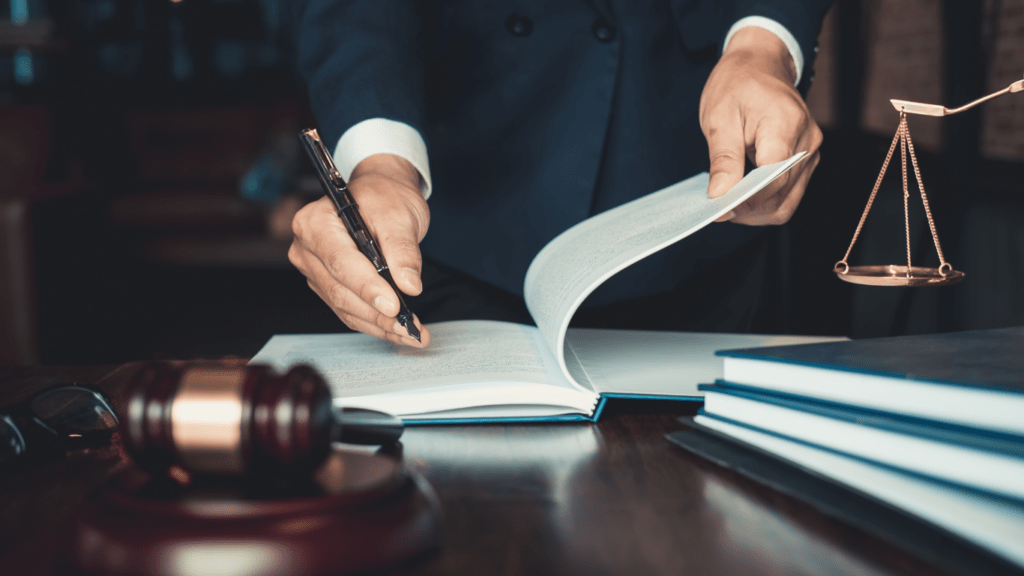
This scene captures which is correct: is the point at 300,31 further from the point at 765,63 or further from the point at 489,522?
the point at 489,522

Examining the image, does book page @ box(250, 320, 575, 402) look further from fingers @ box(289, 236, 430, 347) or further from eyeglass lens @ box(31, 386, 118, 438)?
eyeglass lens @ box(31, 386, 118, 438)

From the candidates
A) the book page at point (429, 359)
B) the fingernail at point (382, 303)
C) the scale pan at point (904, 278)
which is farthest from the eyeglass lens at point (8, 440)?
the scale pan at point (904, 278)

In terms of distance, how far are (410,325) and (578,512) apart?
14.5 inches

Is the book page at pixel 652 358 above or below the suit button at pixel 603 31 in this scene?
below

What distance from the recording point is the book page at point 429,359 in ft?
2.20

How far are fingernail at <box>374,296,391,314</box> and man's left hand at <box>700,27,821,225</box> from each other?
0.33 meters

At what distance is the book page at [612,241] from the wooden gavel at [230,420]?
315mm

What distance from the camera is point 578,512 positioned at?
47 centimetres

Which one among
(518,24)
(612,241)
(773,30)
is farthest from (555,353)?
(518,24)

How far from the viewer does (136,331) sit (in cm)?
457

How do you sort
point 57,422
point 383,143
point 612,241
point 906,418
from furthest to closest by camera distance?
point 383,143 < point 612,241 < point 57,422 < point 906,418

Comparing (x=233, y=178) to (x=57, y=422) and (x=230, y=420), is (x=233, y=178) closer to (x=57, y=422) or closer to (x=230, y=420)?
(x=57, y=422)

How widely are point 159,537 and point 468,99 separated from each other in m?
1.06

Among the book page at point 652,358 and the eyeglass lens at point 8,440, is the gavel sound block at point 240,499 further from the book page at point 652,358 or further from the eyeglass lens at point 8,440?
the book page at point 652,358
